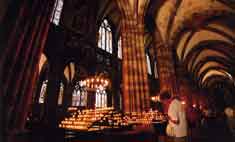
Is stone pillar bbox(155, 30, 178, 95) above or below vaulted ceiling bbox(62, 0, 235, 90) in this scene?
below

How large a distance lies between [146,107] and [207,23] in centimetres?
1099

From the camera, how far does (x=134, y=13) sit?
423 inches

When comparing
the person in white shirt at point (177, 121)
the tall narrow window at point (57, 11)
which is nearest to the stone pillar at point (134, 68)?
the tall narrow window at point (57, 11)

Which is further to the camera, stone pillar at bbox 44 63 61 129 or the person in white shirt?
stone pillar at bbox 44 63 61 129

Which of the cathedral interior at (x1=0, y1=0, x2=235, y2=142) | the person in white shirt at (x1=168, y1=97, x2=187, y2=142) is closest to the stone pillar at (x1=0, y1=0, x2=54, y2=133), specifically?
the cathedral interior at (x1=0, y1=0, x2=235, y2=142)

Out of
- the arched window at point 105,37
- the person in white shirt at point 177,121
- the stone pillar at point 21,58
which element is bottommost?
the person in white shirt at point 177,121

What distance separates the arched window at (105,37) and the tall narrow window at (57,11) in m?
4.40

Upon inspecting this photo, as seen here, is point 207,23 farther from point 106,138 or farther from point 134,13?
point 106,138

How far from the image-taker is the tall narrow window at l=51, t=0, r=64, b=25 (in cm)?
1169

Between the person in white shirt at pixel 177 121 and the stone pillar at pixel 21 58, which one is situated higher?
the stone pillar at pixel 21 58

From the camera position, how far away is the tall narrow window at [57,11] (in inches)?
460

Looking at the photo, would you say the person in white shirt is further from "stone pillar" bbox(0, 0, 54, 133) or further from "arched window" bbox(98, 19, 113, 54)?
"arched window" bbox(98, 19, 113, 54)

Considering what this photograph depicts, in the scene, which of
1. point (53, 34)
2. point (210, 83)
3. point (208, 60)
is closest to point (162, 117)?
point (53, 34)

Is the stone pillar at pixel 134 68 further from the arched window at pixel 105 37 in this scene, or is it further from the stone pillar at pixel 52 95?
the arched window at pixel 105 37
